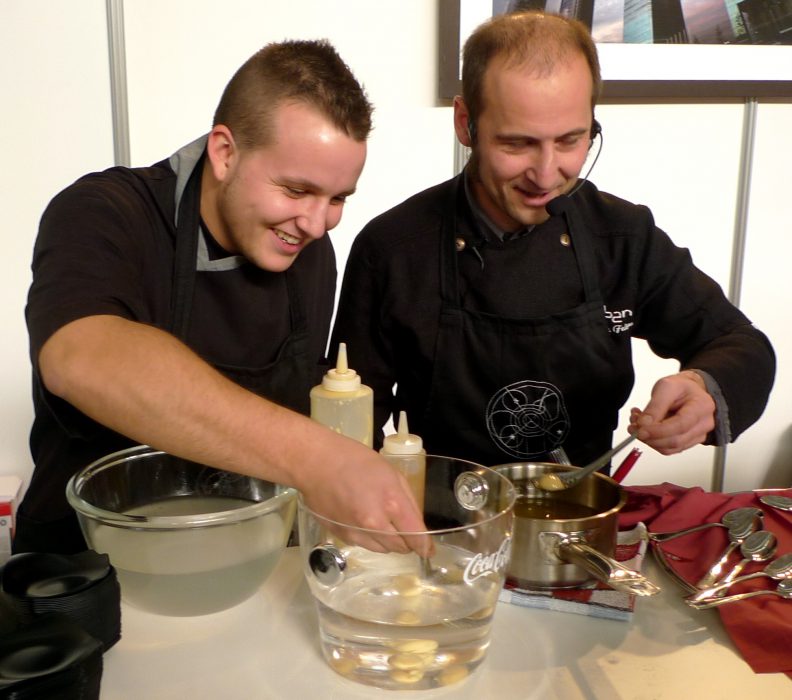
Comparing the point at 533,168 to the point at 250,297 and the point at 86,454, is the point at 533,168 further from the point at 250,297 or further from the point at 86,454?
the point at 86,454

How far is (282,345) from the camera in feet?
4.75

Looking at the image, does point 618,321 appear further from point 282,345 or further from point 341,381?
point 341,381

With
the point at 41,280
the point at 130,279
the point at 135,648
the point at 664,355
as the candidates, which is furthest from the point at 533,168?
the point at 135,648

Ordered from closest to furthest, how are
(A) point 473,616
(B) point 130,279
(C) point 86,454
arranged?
(A) point 473,616, (B) point 130,279, (C) point 86,454

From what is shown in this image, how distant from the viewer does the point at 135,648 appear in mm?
885

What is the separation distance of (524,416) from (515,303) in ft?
0.63

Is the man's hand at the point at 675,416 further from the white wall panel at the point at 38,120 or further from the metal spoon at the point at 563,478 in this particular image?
the white wall panel at the point at 38,120

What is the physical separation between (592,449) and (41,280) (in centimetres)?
99

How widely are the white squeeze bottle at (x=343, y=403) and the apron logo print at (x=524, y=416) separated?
54cm

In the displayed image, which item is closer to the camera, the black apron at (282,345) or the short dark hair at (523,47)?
the black apron at (282,345)

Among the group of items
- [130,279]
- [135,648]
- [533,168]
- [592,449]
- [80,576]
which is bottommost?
[592,449]

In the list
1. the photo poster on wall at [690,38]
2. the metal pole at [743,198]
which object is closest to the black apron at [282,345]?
the photo poster on wall at [690,38]

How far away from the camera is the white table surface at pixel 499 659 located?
0.81 meters

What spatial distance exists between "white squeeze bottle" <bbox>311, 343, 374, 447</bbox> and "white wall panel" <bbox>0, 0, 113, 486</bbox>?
156cm
